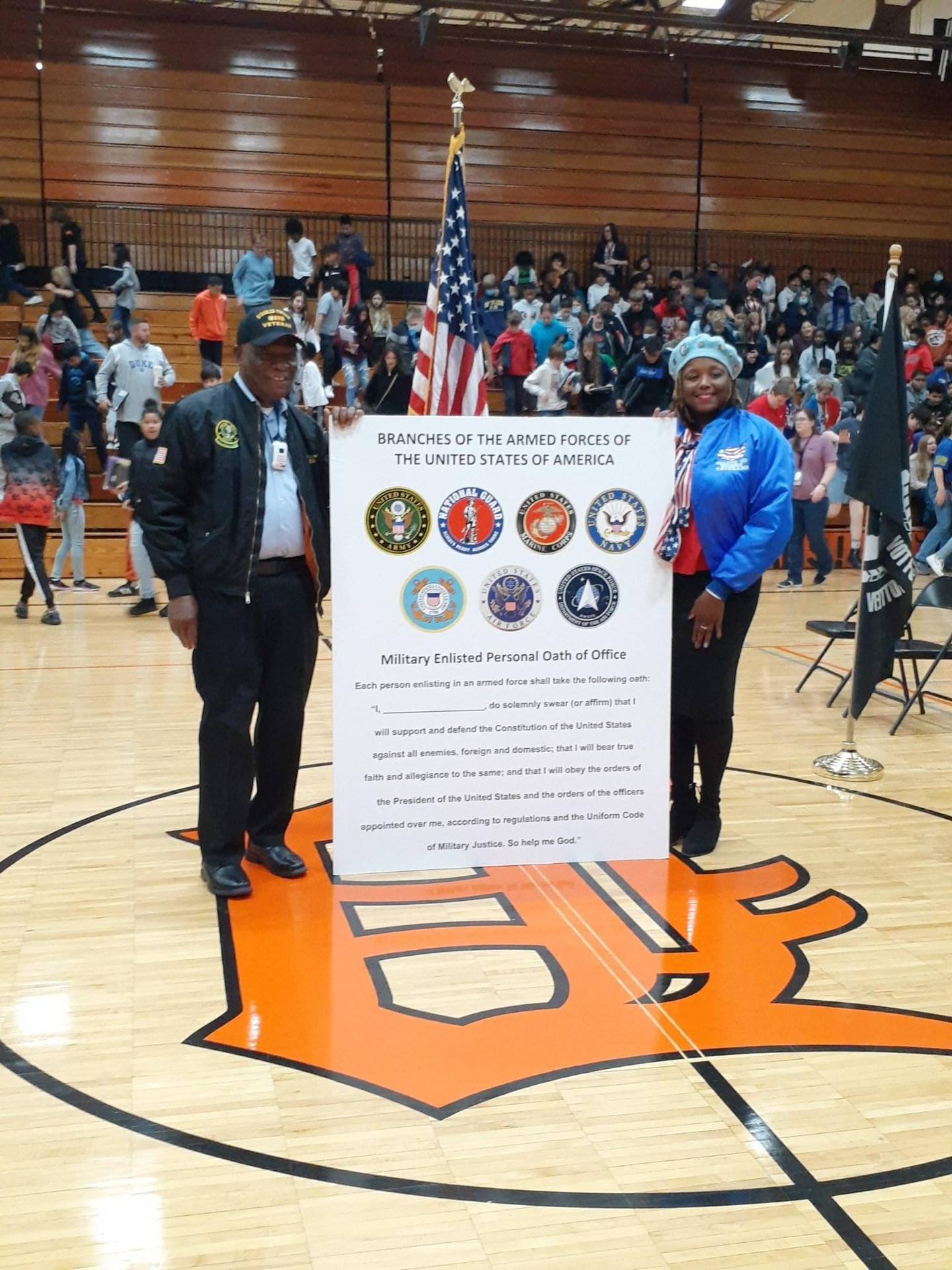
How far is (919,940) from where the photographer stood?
169 inches

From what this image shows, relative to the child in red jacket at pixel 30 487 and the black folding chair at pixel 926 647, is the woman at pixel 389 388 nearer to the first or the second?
the child in red jacket at pixel 30 487

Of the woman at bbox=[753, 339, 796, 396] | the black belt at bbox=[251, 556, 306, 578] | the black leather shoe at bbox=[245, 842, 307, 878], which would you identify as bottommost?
the black leather shoe at bbox=[245, 842, 307, 878]

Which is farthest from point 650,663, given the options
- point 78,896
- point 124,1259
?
point 124,1259

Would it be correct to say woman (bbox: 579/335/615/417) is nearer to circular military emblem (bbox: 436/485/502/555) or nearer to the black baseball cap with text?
circular military emblem (bbox: 436/485/502/555)

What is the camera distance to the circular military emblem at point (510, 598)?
4.77 meters

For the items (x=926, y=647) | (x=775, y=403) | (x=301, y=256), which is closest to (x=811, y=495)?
(x=775, y=403)

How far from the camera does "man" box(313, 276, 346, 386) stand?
16016 millimetres

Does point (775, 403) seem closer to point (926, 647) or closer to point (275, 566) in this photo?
point (926, 647)

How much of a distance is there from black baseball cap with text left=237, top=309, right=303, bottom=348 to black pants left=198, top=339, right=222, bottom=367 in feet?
37.6

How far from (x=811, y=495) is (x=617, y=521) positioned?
848 centimetres

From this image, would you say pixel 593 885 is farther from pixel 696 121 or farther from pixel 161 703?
pixel 696 121

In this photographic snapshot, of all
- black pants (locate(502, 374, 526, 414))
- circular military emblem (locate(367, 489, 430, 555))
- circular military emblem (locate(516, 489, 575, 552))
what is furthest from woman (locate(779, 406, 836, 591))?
circular military emblem (locate(367, 489, 430, 555))

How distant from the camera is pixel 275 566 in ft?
14.8

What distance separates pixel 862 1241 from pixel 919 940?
178cm
